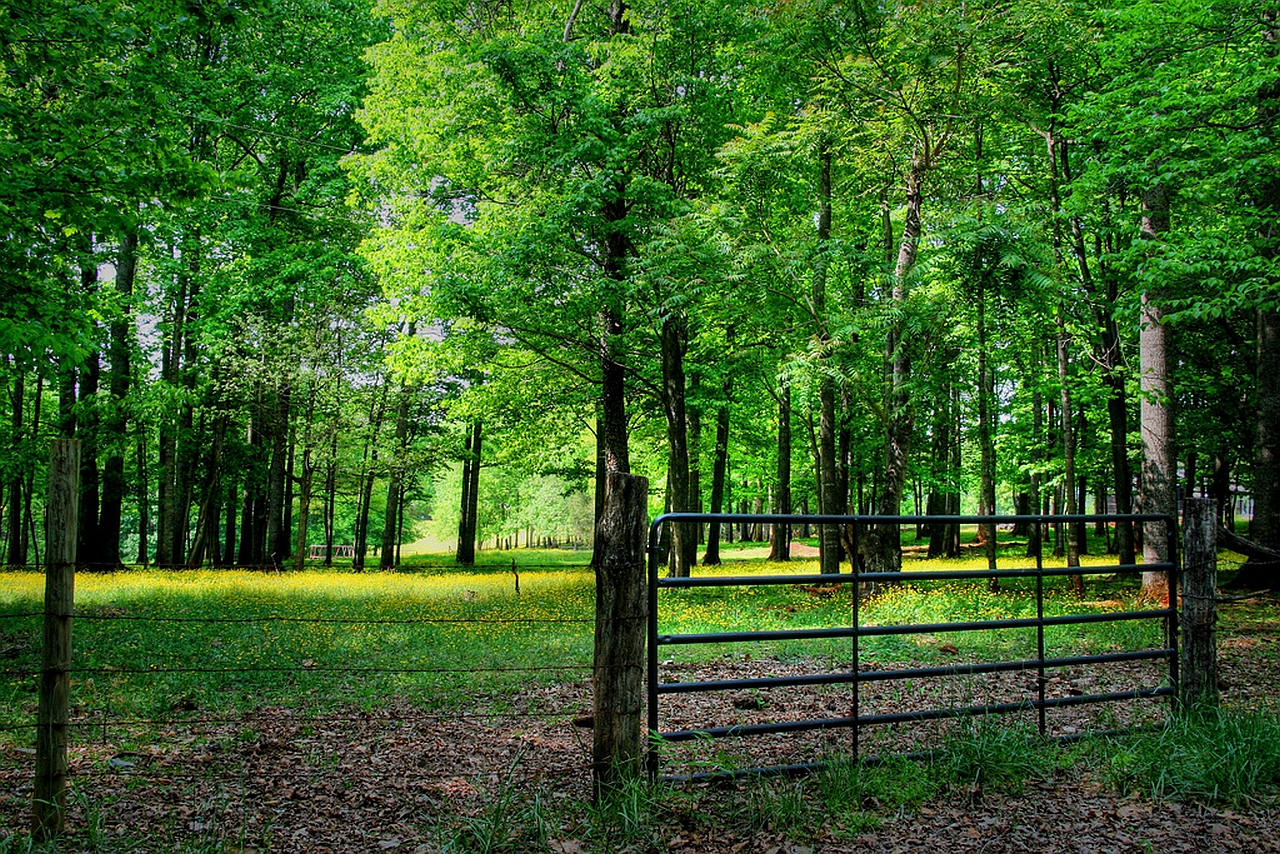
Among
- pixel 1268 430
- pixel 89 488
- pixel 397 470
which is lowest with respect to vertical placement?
pixel 89 488

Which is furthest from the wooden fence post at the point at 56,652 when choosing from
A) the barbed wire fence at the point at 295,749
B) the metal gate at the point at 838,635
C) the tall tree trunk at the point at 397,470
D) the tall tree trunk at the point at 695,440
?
the tall tree trunk at the point at 397,470

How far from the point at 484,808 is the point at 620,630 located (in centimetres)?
120

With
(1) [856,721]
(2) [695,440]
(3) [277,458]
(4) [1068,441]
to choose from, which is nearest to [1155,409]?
(4) [1068,441]

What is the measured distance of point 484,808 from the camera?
404 cm

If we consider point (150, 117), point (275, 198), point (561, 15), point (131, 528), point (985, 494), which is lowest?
point (131, 528)

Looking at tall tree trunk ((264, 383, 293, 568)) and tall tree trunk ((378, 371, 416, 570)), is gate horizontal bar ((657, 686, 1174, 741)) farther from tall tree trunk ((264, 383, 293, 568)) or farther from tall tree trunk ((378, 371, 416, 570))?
tall tree trunk ((378, 371, 416, 570))

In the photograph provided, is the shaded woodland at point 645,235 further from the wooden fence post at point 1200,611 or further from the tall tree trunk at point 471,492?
the wooden fence post at point 1200,611

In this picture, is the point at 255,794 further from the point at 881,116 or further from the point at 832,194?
the point at 832,194

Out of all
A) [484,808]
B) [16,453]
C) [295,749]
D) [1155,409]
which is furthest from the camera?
[16,453]

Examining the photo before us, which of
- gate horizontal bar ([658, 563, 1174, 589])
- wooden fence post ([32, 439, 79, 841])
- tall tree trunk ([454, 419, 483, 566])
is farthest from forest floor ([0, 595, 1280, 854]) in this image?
tall tree trunk ([454, 419, 483, 566])

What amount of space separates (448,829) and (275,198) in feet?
70.6

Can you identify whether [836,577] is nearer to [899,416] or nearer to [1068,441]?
[899,416]

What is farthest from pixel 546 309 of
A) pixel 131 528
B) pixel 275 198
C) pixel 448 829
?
pixel 131 528

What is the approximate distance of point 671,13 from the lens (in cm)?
1475
